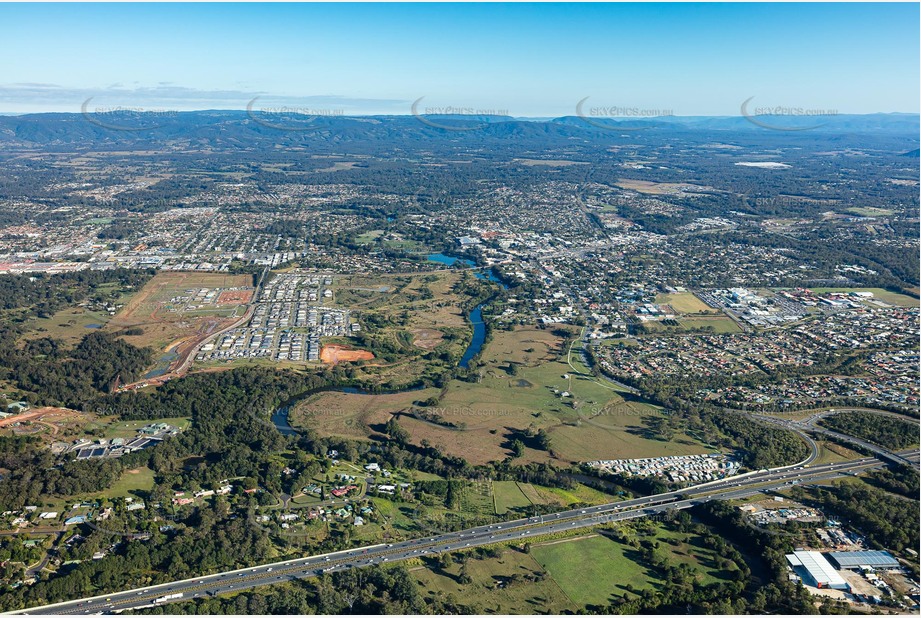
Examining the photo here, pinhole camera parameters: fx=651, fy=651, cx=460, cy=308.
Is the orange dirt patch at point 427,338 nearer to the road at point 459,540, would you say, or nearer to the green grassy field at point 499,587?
the road at point 459,540

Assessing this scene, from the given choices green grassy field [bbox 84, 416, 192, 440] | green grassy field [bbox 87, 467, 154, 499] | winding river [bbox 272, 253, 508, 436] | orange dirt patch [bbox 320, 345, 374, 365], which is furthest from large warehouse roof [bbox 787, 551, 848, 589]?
green grassy field [bbox 84, 416, 192, 440]

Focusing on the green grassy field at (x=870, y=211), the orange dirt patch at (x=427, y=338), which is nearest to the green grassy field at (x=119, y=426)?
the orange dirt patch at (x=427, y=338)

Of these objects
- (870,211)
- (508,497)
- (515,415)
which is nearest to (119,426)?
(508,497)

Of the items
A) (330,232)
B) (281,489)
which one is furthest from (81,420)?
(330,232)

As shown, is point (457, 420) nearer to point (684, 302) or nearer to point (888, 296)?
point (684, 302)

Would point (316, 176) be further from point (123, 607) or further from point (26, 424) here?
point (123, 607)

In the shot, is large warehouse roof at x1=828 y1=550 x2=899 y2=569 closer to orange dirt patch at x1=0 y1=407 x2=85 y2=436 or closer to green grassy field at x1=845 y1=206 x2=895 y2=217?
orange dirt patch at x1=0 y1=407 x2=85 y2=436
